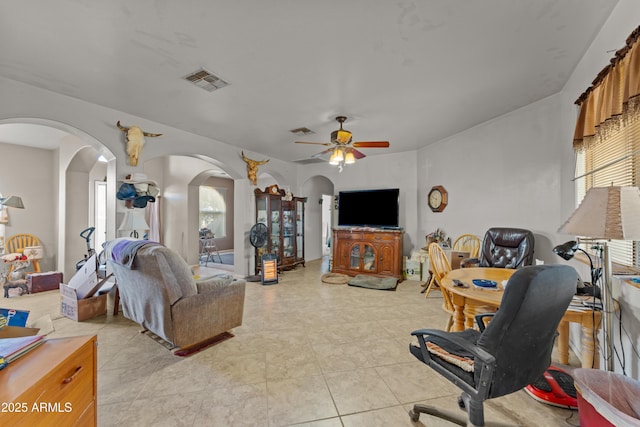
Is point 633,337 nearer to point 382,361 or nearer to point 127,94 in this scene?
point 382,361

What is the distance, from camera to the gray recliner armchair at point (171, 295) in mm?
2215

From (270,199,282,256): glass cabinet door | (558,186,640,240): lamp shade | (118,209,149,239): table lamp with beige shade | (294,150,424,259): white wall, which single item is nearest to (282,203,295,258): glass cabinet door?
(270,199,282,256): glass cabinet door

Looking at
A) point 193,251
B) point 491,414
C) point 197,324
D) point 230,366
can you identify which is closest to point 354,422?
point 491,414

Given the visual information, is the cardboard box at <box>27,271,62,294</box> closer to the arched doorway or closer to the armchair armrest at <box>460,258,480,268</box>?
the arched doorway

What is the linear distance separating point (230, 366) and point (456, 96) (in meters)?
3.59

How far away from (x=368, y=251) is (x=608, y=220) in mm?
4080

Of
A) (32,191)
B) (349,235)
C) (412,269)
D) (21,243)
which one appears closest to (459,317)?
(412,269)

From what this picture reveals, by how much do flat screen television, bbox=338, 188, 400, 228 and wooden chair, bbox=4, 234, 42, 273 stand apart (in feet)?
18.8

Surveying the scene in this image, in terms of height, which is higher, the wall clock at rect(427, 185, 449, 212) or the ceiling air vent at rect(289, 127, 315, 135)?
the ceiling air vent at rect(289, 127, 315, 135)

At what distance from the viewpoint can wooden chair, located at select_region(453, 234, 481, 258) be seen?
4.07 metres

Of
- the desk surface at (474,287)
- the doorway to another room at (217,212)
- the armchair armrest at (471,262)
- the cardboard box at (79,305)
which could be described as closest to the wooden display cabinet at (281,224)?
the cardboard box at (79,305)

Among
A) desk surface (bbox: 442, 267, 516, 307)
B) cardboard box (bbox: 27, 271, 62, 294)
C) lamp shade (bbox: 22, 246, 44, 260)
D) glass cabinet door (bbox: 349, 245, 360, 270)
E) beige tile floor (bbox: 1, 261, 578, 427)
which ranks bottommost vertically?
beige tile floor (bbox: 1, 261, 578, 427)

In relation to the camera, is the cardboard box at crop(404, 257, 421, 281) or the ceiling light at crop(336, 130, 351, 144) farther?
the cardboard box at crop(404, 257, 421, 281)

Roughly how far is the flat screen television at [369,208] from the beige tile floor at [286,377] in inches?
86.4
